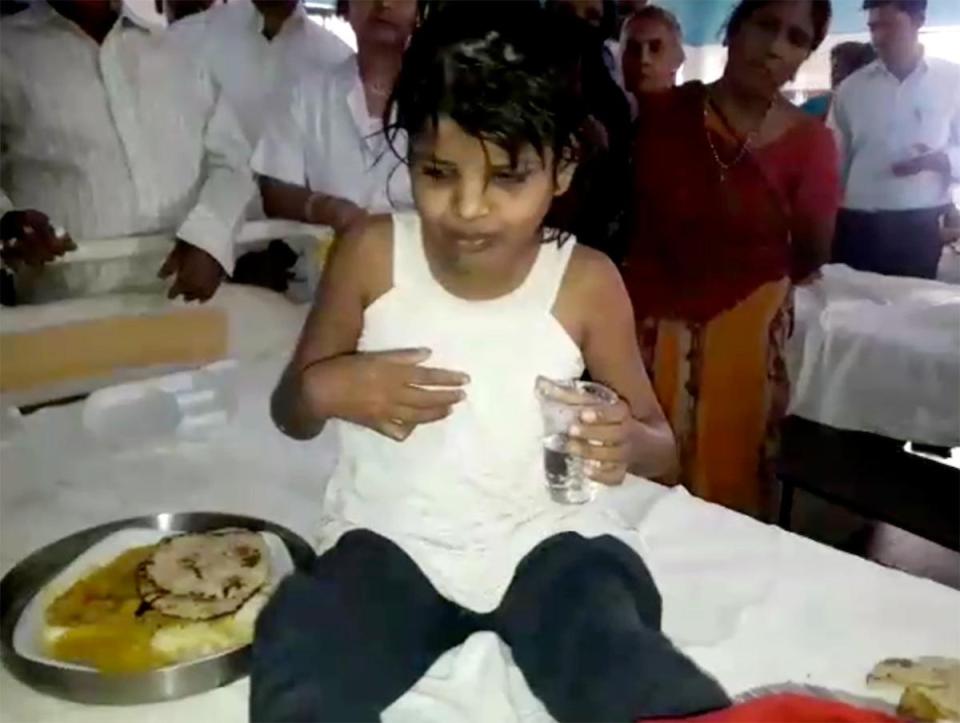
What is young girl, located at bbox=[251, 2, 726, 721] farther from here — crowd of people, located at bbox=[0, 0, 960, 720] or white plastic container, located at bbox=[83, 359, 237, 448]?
white plastic container, located at bbox=[83, 359, 237, 448]

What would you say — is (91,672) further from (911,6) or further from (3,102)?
(911,6)

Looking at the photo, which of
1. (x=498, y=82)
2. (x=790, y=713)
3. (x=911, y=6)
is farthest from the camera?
(x=911, y=6)

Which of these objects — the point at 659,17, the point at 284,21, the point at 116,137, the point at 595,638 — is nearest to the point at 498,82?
the point at 595,638

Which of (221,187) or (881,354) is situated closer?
(881,354)

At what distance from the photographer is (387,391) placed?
0.88 m

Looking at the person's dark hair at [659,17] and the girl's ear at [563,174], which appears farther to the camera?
the person's dark hair at [659,17]

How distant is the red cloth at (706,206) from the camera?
48.7 inches

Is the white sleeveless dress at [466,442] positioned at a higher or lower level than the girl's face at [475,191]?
lower

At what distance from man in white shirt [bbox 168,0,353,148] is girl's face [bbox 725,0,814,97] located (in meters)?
0.46

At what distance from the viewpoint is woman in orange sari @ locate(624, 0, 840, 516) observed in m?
1.23

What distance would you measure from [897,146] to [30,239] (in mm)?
1012

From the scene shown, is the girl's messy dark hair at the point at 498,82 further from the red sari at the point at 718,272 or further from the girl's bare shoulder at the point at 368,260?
the red sari at the point at 718,272

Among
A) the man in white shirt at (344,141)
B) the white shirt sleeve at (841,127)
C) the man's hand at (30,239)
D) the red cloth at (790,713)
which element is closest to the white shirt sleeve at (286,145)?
the man in white shirt at (344,141)

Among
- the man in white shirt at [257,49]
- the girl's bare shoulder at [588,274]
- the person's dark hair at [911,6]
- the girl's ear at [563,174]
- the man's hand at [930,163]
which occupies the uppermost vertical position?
the person's dark hair at [911,6]
